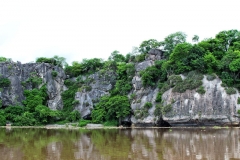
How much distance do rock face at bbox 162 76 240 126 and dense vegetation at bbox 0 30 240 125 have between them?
781mm

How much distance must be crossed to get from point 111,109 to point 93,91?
384 inches

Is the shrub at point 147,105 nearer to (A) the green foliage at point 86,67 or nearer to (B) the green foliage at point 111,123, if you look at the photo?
(B) the green foliage at point 111,123

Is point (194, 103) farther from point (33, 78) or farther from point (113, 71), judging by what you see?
point (33, 78)

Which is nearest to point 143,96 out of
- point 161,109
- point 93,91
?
point 161,109

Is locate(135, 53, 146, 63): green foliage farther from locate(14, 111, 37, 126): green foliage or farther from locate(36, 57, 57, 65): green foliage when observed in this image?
locate(14, 111, 37, 126): green foliage

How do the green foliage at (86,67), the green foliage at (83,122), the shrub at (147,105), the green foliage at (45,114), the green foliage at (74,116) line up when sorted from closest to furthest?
the shrub at (147,105), the green foliage at (83,122), the green foliage at (45,114), the green foliage at (74,116), the green foliage at (86,67)

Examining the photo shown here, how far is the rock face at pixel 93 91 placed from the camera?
2071 inches

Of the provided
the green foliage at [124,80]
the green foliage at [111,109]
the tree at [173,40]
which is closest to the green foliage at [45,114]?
the green foliage at [111,109]

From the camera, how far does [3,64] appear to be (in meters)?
55.2

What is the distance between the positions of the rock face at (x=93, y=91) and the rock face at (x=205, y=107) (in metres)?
16.8

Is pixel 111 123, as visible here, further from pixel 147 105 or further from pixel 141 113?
pixel 147 105

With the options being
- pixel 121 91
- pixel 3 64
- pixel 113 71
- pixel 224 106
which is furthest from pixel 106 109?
pixel 3 64

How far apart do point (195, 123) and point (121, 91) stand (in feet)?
54.1

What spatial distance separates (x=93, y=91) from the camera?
54.4 metres
